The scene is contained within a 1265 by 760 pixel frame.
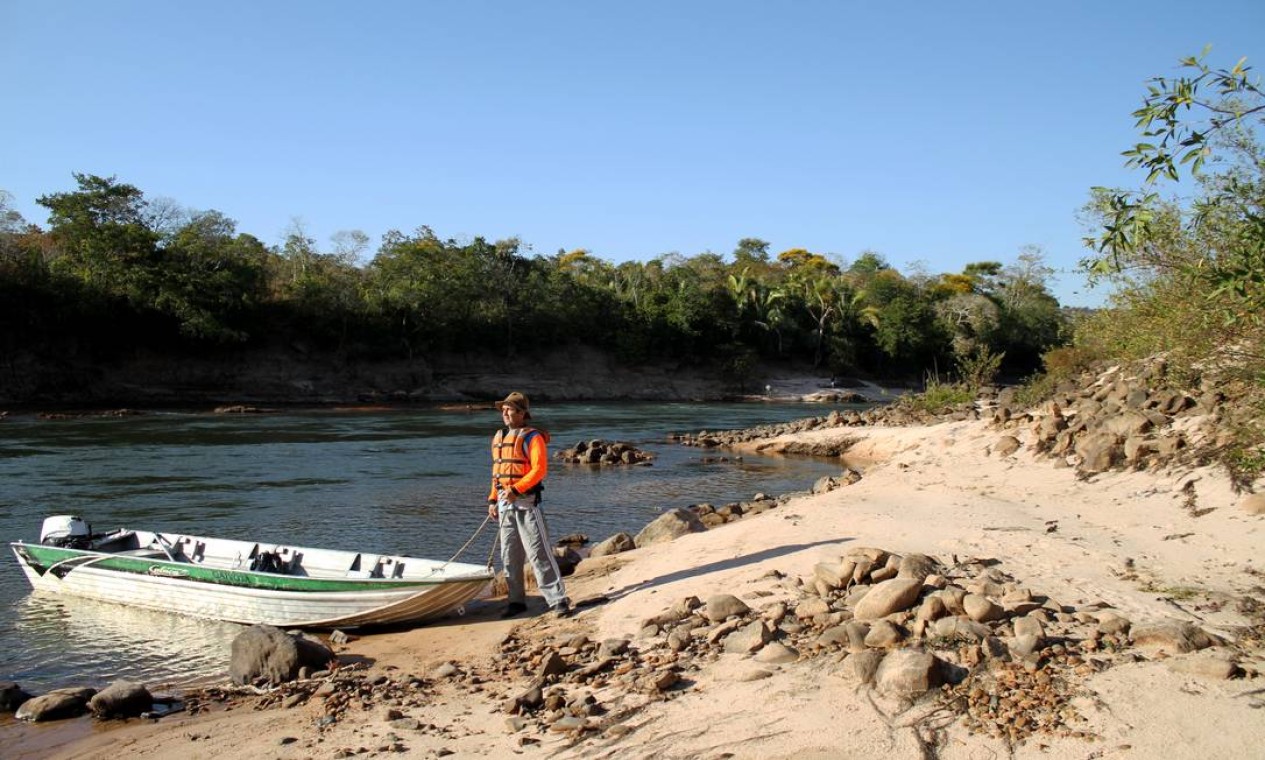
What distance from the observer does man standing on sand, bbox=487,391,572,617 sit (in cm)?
789

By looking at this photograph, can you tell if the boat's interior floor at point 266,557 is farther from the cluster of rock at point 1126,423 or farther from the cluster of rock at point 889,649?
the cluster of rock at point 1126,423

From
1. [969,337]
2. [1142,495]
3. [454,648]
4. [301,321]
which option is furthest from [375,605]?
[969,337]

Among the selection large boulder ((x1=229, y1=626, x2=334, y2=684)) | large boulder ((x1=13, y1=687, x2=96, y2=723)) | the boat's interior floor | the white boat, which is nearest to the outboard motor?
the white boat

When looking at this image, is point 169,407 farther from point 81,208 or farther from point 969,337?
point 969,337

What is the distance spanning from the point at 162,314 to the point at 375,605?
4177cm

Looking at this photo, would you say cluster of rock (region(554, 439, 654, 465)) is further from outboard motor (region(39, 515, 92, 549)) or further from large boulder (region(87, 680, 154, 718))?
large boulder (region(87, 680, 154, 718))

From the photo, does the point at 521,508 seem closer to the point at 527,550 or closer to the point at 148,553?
the point at 527,550

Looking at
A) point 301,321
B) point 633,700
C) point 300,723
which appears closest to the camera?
point 633,700

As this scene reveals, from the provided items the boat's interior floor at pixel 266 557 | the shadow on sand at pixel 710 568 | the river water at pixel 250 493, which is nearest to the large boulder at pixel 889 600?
the shadow on sand at pixel 710 568

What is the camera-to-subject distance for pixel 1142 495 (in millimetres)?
10031

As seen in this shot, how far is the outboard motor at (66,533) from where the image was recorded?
10133 mm

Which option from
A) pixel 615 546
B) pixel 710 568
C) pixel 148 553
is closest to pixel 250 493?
pixel 148 553

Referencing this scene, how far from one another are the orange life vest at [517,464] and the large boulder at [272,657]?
202cm

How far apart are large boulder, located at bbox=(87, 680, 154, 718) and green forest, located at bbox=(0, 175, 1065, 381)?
35986 millimetres
